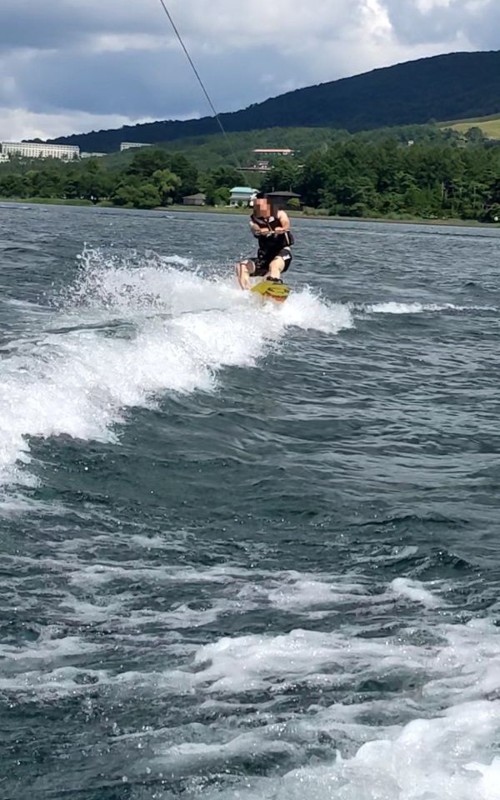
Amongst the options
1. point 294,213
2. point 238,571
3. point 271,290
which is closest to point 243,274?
point 271,290

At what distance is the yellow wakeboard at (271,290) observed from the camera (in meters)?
19.1

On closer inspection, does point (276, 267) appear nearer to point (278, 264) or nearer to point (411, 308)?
point (278, 264)

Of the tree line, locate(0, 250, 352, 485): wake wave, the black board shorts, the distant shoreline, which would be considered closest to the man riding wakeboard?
the black board shorts

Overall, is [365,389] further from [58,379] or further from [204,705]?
[204,705]

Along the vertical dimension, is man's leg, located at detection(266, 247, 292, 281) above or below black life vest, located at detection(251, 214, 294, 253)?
below

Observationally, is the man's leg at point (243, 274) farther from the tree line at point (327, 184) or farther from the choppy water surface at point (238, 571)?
the tree line at point (327, 184)

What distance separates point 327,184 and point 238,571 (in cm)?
12395

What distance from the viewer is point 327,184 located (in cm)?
12800

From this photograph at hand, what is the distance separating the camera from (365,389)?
1403 cm

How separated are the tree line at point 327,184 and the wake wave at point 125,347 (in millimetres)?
99760

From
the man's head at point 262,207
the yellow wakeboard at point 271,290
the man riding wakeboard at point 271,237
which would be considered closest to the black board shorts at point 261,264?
the man riding wakeboard at point 271,237

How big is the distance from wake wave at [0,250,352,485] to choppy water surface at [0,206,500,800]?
1.9 inches

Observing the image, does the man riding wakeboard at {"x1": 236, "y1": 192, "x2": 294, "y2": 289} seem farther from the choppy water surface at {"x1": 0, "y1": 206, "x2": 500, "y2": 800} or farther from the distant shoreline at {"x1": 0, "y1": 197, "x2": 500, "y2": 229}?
the distant shoreline at {"x1": 0, "y1": 197, "x2": 500, "y2": 229}

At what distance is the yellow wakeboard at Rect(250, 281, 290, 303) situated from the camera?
19.1 meters
